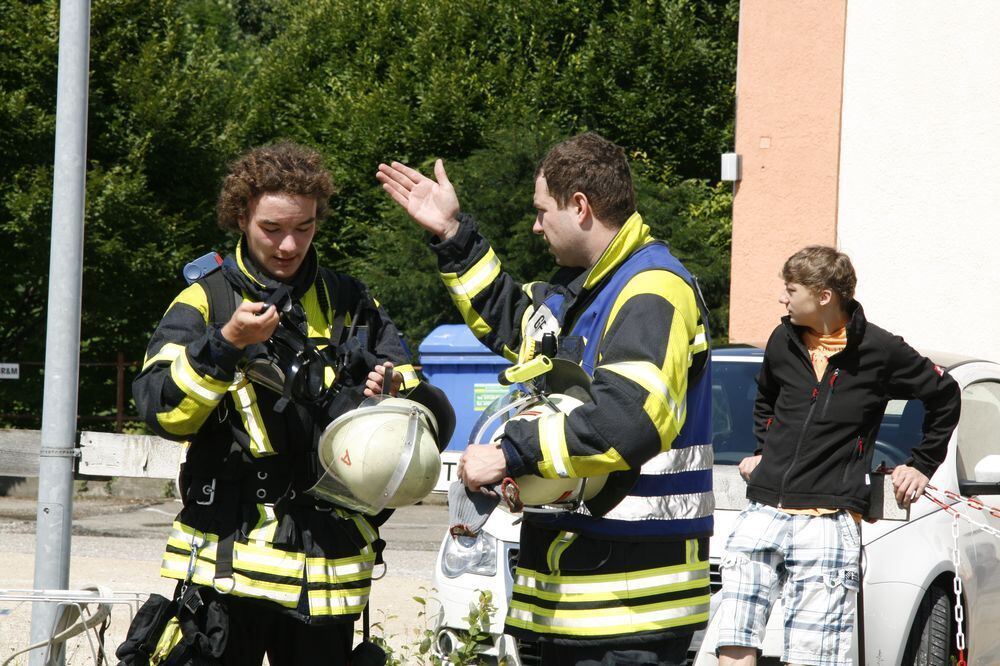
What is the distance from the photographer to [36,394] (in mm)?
15898

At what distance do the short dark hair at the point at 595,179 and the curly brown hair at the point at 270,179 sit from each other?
62 cm

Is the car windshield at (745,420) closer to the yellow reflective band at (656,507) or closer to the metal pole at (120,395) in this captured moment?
the yellow reflective band at (656,507)

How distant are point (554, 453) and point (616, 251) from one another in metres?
0.59

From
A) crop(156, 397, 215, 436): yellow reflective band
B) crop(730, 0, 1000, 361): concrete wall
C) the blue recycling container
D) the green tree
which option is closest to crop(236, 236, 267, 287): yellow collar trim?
crop(156, 397, 215, 436): yellow reflective band

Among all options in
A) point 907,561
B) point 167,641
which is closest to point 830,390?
point 907,561

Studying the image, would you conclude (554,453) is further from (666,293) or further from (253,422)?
(253,422)

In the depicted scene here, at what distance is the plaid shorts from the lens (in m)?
4.28

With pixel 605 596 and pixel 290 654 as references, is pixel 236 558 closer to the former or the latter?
pixel 290 654

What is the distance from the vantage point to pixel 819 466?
438cm

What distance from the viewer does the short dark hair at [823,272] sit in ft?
14.7

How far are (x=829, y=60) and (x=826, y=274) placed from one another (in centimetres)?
981

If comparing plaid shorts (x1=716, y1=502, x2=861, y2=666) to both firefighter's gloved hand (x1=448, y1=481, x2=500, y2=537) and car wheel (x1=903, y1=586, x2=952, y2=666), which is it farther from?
firefighter's gloved hand (x1=448, y1=481, x2=500, y2=537)

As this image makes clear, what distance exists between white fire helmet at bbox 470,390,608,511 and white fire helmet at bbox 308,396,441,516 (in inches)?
→ 5.8

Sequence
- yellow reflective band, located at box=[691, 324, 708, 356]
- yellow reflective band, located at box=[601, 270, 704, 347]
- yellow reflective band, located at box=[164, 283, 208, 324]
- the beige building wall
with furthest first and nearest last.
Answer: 1. the beige building wall
2. yellow reflective band, located at box=[164, 283, 208, 324]
3. yellow reflective band, located at box=[691, 324, 708, 356]
4. yellow reflective band, located at box=[601, 270, 704, 347]
